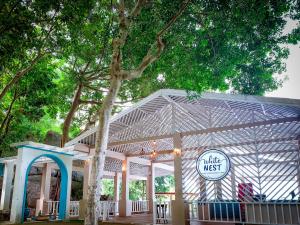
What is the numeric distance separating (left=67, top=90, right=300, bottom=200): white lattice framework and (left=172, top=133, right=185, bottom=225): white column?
0.19 meters

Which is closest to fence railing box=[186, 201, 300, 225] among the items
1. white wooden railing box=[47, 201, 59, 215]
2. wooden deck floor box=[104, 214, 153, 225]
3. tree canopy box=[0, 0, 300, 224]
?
wooden deck floor box=[104, 214, 153, 225]

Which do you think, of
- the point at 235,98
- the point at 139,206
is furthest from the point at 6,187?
the point at 235,98

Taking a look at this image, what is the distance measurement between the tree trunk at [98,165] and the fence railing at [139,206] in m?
8.00

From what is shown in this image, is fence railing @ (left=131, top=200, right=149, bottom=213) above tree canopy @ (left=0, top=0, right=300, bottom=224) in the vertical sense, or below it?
below

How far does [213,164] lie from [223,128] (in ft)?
3.83

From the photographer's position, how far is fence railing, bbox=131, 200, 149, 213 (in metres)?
15.0

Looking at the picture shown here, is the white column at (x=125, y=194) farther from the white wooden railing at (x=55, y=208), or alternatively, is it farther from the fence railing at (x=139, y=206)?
the white wooden railing at (x=55, y=208)

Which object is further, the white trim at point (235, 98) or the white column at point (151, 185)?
the white column at point (151, 185)

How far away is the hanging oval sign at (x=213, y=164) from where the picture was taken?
850cm

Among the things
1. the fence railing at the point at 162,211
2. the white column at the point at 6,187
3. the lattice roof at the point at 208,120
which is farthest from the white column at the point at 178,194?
the white column at the point at 6,187

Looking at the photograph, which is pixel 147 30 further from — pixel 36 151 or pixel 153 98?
pixel 36 151

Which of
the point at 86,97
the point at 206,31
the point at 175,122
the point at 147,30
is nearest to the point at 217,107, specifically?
the point at 175,122

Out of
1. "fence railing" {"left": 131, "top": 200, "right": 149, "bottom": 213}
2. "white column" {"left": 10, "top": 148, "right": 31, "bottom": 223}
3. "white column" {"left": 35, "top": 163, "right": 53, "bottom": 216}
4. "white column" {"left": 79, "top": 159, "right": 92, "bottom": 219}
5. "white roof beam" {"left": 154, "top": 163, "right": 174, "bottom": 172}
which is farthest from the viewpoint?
"white roof beam" {"left": 154, "top": 163, "right": 174, "bottom": 172}

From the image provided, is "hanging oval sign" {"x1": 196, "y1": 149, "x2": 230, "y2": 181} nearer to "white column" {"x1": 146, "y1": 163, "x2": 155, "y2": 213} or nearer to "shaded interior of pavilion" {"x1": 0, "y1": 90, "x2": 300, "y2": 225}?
"shaded interior of pavilion" {"x1": 0, "y1": 90, "x2": 300, "y2": 225}
